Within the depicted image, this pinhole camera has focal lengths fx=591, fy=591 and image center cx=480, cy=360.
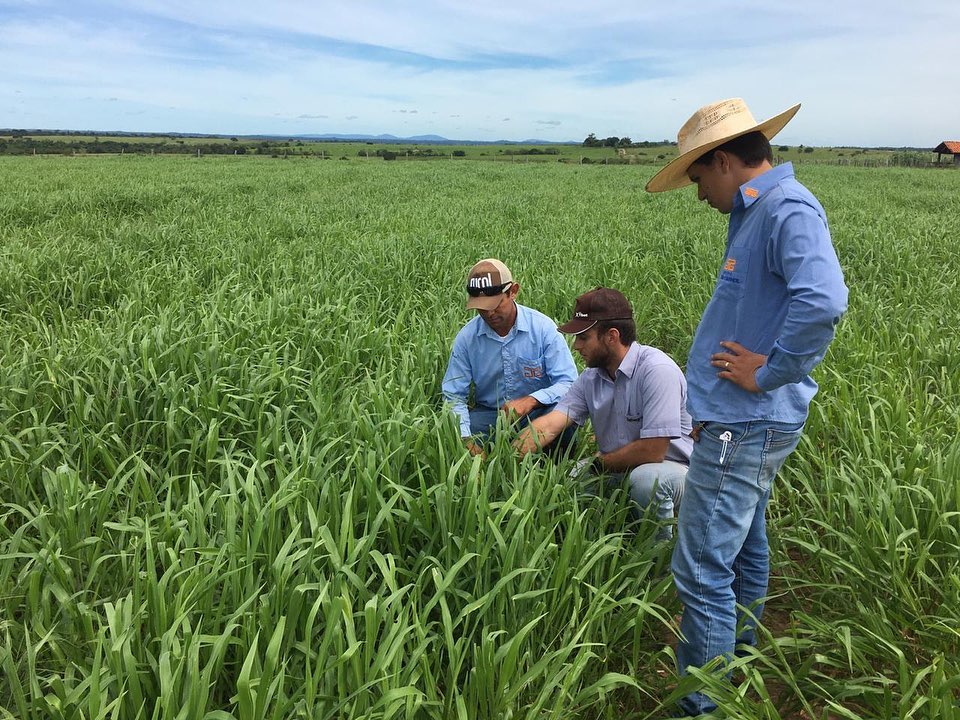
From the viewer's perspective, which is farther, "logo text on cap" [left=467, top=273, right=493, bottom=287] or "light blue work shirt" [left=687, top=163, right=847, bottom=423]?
"logo text on cap" [left=467, top=273, right=493, bottom=287]

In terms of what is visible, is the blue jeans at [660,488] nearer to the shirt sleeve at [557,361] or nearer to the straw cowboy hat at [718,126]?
the shirt sleeve at [557,361]

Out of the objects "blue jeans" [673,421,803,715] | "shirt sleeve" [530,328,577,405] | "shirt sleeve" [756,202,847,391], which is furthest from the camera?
"shirt sleeve" [530,328,577,405]

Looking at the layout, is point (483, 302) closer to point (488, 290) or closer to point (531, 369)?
point (488, 290)

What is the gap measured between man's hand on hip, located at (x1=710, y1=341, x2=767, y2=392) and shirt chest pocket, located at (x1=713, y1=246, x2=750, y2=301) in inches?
6.6

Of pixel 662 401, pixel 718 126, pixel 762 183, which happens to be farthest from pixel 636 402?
pixel 718 126

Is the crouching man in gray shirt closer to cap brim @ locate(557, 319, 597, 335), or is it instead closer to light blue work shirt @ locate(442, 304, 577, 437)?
cap brim @ locate(557, 319, 597, 335)

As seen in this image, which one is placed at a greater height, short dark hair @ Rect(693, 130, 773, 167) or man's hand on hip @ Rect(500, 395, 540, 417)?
short dark hair @ Rect(693, 130, 773, 167)

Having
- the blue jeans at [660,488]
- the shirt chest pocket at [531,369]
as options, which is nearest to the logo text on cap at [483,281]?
the shirt chest pocket at [531,369]

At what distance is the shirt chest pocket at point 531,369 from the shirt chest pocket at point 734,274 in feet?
5.63

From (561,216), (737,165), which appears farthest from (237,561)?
(561,216)

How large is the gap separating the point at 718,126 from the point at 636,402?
136 cm

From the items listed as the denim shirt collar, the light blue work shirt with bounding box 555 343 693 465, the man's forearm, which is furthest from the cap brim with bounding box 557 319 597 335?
the denim shirt collar

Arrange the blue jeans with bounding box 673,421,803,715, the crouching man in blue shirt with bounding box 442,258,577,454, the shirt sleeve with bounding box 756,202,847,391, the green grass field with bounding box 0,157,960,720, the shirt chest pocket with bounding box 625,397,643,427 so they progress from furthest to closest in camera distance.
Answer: the crouching man in blue shirt with bounding box 442,258,577,454 < the shirt chest pocket with bounding box 625,397,643,427 < the blue jeans with bounding box 673,421,803,715 < the green grass field with bounding box 0,157,960,720 < the shirt sleeve with bounding box 756,202,847,391

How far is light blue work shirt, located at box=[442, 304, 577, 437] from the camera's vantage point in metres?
3.51
